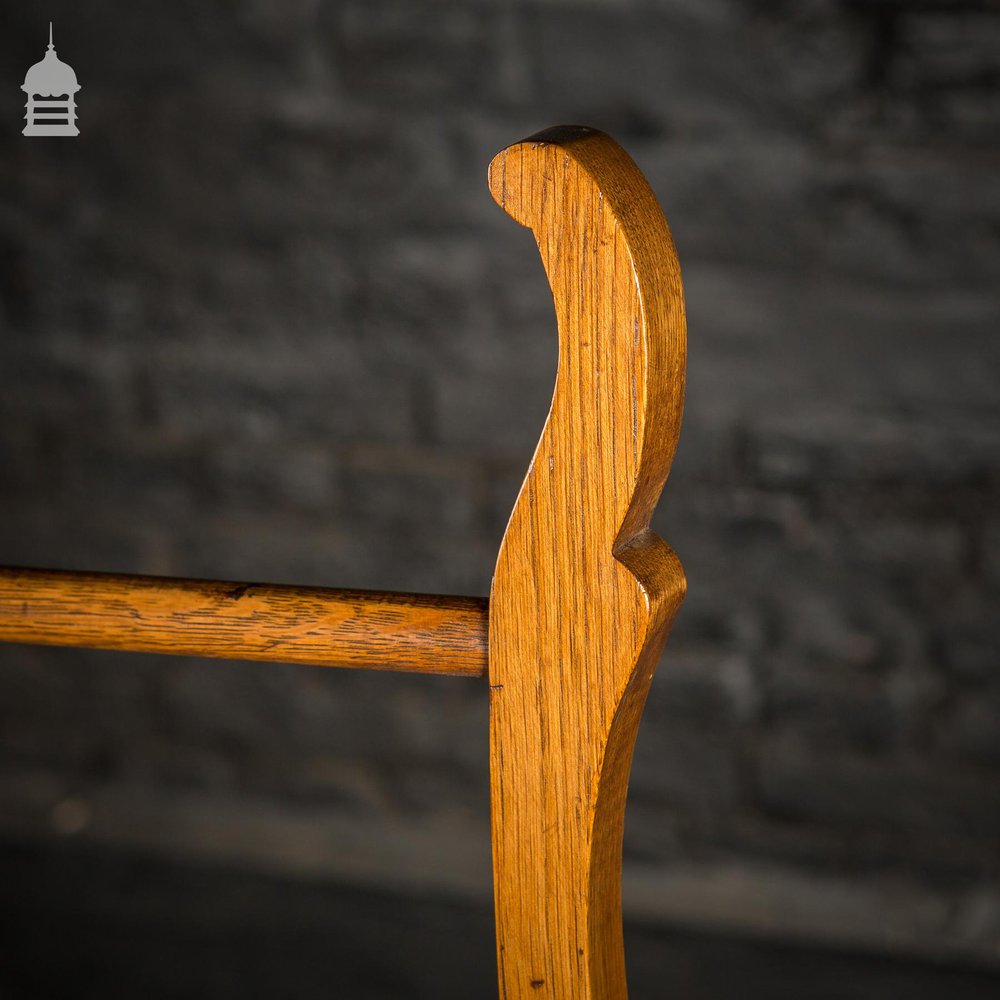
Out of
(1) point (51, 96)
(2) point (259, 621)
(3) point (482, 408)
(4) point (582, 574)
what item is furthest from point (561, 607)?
(1) point (51, 96)

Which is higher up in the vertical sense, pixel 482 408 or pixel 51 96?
pixel 51 96

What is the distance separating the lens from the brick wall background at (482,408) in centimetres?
137

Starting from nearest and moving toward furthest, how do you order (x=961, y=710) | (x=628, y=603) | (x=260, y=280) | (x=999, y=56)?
1. (x=628, y=603)
2. (x=999, y=56)
3. (x=961, y=710)
4. (x=260, y=280)

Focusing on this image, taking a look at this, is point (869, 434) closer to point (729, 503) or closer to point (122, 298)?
point (729, 503)

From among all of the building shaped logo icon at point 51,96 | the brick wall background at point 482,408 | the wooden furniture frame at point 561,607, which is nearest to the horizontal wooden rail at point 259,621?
the wooden furniture frame at point 561,607

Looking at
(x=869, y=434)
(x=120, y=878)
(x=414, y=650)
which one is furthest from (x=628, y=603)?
(x=120, y=878)

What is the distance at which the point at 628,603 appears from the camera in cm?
45

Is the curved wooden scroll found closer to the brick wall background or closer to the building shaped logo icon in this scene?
the brick wall background

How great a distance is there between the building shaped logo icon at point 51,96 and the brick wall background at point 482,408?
25 millimetres

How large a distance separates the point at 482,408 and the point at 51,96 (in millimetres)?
690

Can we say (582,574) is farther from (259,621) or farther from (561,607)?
(259,621)

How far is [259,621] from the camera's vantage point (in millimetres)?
479

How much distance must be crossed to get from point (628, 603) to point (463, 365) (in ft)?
3.49

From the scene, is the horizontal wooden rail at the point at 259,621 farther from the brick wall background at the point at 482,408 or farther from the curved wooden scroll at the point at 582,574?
the brick wall background at the point at 482,408
